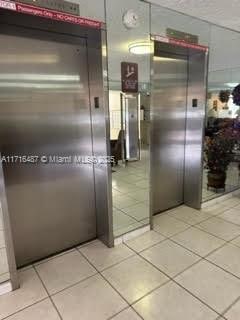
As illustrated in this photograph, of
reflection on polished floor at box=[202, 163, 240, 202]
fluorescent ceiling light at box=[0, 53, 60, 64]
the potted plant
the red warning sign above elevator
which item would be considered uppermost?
the red warning sign above elevator

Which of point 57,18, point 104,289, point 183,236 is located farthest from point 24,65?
point 183,236

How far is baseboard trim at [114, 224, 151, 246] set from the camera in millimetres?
2473

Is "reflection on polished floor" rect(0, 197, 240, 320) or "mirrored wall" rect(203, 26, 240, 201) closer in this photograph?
"reflection on polished floor" rect(0, 197, 240, 320)

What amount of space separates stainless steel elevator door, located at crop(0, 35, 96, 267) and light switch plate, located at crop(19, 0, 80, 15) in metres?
0.32

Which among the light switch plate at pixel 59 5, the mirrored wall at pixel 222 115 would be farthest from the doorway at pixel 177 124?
the light switch plate at pixel 59 5

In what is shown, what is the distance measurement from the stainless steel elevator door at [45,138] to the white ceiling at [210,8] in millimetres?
1043

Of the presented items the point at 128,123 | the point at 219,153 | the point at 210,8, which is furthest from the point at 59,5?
the point at 219,153

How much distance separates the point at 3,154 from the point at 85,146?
78 centimetres

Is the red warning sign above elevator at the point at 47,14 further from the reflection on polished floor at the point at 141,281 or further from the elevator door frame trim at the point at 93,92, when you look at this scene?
the reflection on polished floor at the point at 141,281

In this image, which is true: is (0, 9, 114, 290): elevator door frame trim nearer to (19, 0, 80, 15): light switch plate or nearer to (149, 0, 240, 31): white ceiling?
(19, 0, 80, 15): light switch plate

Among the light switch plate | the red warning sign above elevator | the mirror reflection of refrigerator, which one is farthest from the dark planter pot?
the light switch plate

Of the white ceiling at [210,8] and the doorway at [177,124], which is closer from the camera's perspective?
the white ceiling at [210,8]

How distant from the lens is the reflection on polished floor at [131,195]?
2.49 m

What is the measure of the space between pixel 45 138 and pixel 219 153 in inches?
101
